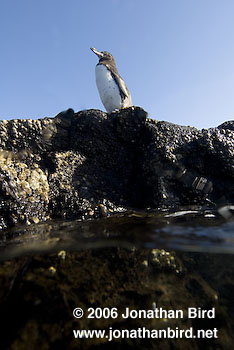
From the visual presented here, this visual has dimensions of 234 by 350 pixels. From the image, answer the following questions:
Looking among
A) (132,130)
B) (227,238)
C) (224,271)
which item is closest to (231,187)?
(132,130)

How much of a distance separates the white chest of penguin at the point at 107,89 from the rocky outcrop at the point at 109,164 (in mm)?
2186

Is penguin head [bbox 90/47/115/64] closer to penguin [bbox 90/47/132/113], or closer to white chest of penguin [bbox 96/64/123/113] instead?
penguin [bbox 90/47/132/113]

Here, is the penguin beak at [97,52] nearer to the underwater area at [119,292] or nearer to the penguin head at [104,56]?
the penguin head at [104,56]

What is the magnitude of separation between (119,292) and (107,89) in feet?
18.8

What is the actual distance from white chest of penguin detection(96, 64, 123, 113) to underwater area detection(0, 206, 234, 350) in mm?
4806

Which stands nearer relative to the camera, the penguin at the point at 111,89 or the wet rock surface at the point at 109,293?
the wet rock surface at the point at 109,293

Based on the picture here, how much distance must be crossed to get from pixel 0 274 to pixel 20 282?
189mm

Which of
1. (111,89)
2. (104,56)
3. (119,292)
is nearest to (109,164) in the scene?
(119,292)

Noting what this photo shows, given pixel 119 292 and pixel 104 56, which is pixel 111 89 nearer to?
pixel 104 56

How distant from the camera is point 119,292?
3.39ft

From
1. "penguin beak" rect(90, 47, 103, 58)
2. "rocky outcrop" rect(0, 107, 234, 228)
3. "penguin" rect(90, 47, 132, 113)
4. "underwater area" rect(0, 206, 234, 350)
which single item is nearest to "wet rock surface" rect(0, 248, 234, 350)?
"underwater area" rect(0, 206, 234, 350)

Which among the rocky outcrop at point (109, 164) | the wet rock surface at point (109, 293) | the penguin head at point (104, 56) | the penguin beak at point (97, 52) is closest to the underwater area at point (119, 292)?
the wet rock surface at point (109, 293)

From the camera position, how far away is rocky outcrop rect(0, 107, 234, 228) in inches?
116

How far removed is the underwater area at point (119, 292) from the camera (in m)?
0.78
